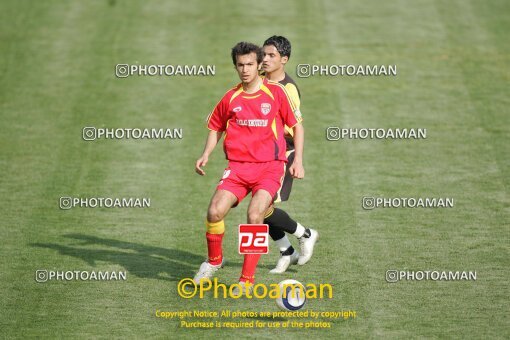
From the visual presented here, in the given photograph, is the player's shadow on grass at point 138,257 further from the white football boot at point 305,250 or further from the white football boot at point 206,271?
the white football boot at point 305,250

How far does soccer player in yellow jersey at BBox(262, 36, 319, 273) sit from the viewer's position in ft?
38.9

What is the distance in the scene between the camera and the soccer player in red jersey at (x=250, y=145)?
1100 centimetres

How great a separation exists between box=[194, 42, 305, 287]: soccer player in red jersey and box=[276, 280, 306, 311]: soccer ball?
66 centimetres

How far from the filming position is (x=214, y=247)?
11164 mm

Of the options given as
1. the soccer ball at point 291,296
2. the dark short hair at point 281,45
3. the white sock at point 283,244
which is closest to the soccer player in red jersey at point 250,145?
the soccer ball at point 291,296

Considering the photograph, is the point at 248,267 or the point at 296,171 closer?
the point at 248,267

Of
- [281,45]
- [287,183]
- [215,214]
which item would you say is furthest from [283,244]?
[281,45]

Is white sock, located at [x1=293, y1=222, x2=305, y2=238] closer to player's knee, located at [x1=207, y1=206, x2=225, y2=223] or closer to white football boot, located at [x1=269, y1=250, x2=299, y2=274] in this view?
white football boot, located at [x1=269, y1=250, x2=299, y2=274]

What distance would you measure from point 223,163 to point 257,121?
516cm

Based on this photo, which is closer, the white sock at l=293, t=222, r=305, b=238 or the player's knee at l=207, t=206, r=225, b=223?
the player's knee at l=207, t=206, r=225, b=223

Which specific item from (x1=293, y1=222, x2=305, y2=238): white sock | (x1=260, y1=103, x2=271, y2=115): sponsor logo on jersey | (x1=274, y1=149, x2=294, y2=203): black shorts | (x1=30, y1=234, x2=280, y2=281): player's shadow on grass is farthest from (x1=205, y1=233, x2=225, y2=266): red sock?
(x1=260, y1=103, x2=271, y2=115): sponsor logo on jersey

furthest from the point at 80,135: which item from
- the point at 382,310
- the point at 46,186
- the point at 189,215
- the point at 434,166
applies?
the point at 382,310

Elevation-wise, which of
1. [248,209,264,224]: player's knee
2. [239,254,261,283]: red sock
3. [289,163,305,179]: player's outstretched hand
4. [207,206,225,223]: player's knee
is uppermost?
[289,163,305,179]: player's outstretched hand

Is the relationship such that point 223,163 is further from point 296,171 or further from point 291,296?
point 291,296
